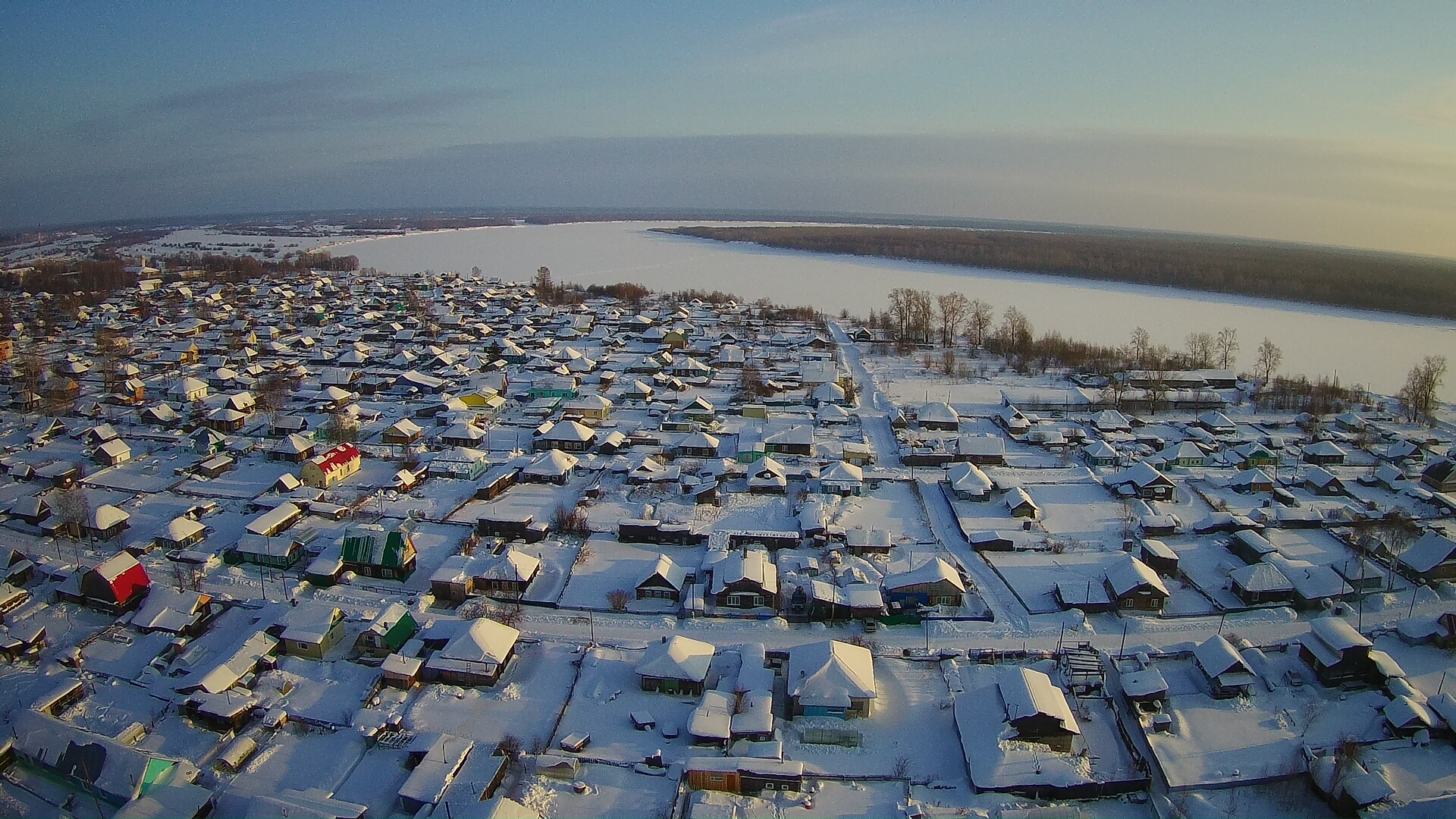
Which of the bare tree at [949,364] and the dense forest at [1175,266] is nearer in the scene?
the bare tree at [949,364]

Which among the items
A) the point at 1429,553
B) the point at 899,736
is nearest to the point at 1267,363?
the point at 1429,553

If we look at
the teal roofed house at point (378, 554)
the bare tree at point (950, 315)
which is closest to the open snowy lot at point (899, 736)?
the teal roofed house at point (378, 554)

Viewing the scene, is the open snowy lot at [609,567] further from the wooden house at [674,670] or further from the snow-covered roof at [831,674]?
the snow-covered roof at [831,674]

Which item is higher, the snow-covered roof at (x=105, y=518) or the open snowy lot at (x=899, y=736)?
the snow-covered roof at (x=105, y=518)

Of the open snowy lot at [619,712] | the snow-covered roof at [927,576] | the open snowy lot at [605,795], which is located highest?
the snow-covered roof at [927,576]

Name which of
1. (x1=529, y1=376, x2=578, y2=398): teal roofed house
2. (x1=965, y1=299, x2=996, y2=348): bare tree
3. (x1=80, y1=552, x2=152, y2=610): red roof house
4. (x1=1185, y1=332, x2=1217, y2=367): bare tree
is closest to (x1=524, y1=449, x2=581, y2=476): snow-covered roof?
(x1=529, y1=376, x2=578, y2=398): teal roofed house

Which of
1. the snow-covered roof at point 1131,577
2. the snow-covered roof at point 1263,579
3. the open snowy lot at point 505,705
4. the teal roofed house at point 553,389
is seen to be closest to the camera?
the open snowy lot at point 505,705
